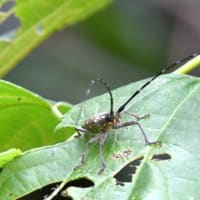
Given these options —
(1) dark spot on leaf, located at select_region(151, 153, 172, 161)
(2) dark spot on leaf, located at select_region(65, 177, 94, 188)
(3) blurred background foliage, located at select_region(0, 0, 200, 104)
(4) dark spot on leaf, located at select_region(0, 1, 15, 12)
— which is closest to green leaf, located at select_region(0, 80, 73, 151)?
(2) dark spot on leaf, located at select_region(65, 177, 94, 188)

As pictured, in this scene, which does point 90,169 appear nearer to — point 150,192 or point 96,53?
point 150,192

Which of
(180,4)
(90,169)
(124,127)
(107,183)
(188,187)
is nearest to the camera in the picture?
(188,187)

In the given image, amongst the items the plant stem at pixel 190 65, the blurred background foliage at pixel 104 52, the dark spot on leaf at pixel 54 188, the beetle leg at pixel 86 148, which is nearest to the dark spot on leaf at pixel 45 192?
the dark spot on leaf at pixel 54 188

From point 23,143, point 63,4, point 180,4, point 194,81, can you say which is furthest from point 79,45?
point 194,81

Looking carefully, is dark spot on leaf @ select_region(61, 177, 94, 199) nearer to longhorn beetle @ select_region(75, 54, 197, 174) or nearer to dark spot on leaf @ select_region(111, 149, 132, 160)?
dark spot on leaf @ select_region(111, 149, 132, 160)

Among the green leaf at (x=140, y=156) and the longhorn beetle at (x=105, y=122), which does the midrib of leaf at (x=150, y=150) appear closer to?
the green leaf at (x=140, y=156)

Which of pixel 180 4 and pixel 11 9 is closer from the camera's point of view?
pixel 11 9

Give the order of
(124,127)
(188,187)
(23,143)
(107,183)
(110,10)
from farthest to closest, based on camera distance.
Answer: (110,10), (23,143), (124,127), (107,183), (188,187)
